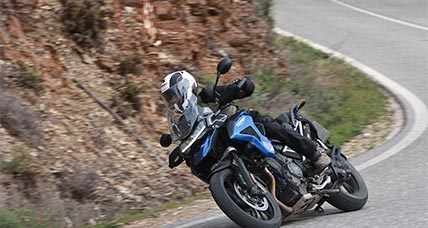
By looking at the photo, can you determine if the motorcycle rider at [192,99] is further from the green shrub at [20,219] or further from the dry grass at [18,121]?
the dry grass at [18,121]

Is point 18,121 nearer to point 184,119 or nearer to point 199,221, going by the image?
point 199,221

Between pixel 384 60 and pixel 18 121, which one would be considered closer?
pixel 18 121

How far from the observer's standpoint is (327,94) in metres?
14.4

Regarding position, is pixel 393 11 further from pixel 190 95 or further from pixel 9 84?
pixel 190 95

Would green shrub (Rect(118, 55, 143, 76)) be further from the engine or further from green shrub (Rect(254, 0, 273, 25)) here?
the engine

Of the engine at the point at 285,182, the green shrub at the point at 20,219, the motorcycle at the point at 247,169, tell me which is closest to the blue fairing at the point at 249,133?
the motorcycle at the point at 247,169

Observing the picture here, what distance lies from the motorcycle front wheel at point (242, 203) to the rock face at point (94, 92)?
6.84ft

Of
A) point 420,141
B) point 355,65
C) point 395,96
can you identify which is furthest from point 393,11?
point 420,141

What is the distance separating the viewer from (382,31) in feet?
70.9

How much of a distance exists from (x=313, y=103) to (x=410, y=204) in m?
5.38

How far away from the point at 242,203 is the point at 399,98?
7643 millimetres

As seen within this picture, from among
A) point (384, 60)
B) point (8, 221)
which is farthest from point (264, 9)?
point (8, 221)

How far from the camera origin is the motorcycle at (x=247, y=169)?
25.3 feet

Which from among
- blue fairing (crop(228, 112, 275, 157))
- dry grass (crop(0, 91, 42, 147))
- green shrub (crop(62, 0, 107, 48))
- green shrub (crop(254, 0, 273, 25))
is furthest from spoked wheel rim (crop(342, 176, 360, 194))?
green shrub (crop(254, 0, 273, 25))
